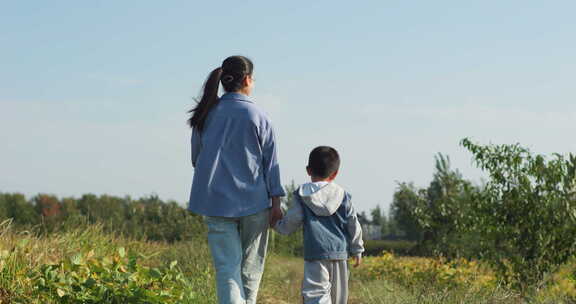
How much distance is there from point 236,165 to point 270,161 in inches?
9.3

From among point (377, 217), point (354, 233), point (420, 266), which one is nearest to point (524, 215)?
point (420, 266)

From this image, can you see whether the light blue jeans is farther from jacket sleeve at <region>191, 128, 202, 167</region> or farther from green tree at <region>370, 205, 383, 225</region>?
green tree at <region>370, 205, 383, 225</region>

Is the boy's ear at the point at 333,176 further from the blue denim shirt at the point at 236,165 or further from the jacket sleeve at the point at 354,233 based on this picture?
the blue denim shirt at the point at 236,165

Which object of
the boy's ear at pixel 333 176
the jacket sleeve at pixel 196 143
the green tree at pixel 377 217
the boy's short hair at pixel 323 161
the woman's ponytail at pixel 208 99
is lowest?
the green tree at pixel 377 217

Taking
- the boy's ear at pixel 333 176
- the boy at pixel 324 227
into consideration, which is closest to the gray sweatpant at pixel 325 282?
the boy at pixel 324 227

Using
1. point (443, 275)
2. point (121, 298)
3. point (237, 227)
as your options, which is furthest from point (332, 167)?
point (443, 275)

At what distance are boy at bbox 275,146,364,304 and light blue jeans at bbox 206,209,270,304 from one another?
0.86 ft

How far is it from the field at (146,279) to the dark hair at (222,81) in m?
1.58

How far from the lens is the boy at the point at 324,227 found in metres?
4.68

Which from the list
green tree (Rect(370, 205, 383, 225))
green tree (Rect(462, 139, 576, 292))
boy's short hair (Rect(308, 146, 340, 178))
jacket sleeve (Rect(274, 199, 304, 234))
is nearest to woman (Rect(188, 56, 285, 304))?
jacket sleeve (Rect(274, 199, 304, 234))

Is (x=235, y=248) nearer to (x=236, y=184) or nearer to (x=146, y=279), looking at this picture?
(x=236, y=184)

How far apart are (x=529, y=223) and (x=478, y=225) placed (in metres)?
0.76

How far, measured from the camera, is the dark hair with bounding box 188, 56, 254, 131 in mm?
4504

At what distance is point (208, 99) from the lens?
4551 mm
